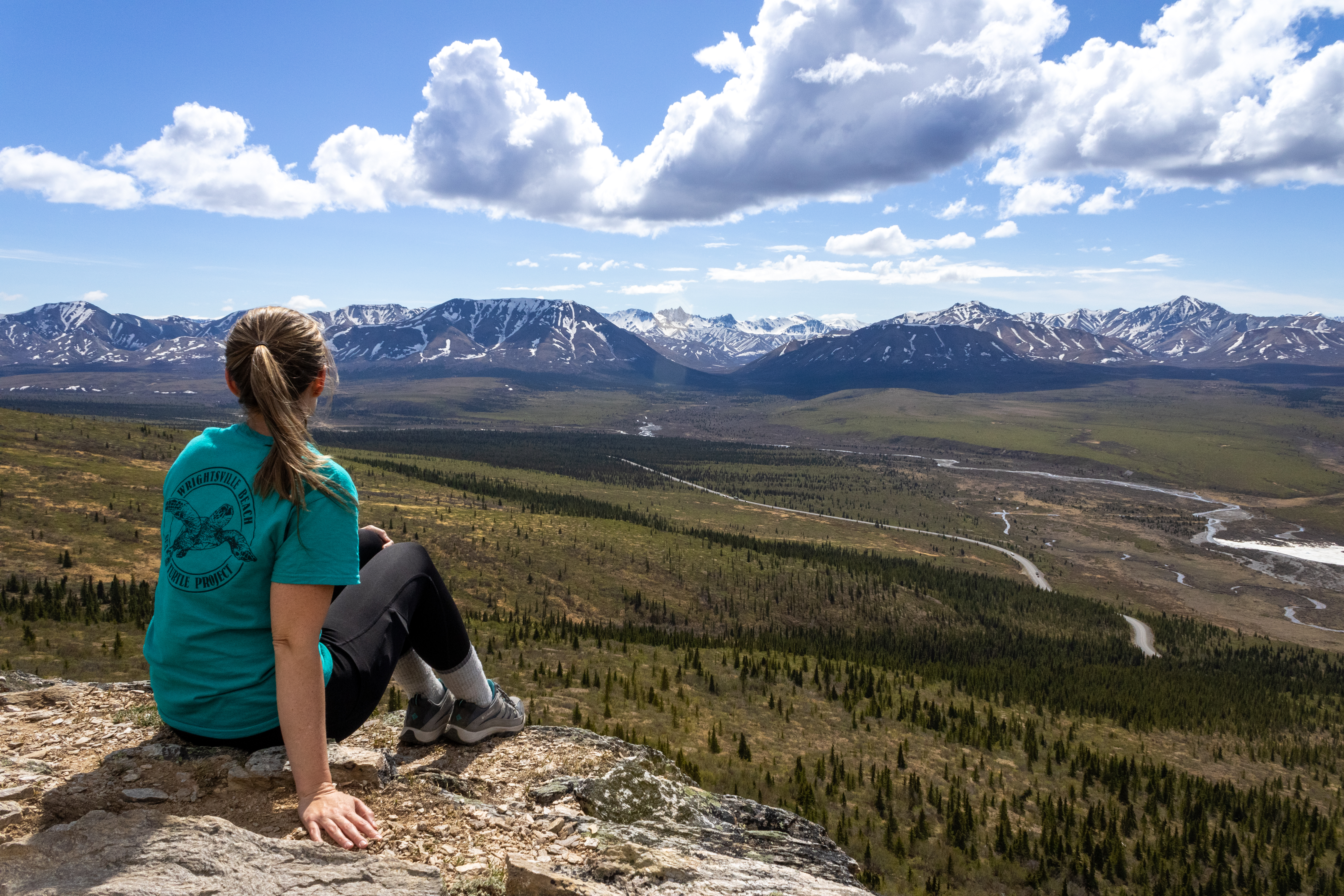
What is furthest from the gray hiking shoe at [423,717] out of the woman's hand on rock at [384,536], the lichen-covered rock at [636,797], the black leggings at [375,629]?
the woman's hand on rock at [384,536]

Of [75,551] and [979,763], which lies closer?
[979,763]

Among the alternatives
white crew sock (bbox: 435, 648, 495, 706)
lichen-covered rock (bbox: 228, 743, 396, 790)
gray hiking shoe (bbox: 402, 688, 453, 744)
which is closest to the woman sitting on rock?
lichen-covered rock (bbox: 228, 743, 396, 790)

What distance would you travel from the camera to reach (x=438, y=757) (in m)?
6.77

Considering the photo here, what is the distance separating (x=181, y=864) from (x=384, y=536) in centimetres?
287

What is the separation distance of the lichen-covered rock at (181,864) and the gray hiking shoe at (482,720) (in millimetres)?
2905

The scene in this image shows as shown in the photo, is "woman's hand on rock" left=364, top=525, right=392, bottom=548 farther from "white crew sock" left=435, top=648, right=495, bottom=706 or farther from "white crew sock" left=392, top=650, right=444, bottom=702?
"white crew sock" left=435, top=648, right=495, bottom=706

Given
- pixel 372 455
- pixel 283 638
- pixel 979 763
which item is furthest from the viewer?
pixel 372 455

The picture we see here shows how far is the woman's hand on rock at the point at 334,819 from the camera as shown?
4.00 metres

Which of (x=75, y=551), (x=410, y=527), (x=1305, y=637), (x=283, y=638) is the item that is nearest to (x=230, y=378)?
(x=283, y=638)

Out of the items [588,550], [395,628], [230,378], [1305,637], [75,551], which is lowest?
[1305,637]

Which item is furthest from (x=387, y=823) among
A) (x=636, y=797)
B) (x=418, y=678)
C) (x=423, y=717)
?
(x=636, y=797)

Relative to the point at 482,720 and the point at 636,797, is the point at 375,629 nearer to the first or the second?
the point at 482,720

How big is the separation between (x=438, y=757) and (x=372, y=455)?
132m

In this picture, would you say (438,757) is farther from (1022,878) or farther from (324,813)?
(1022,878)
